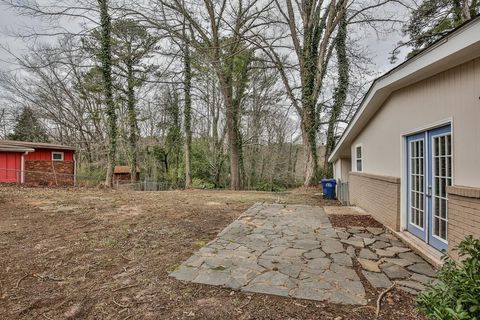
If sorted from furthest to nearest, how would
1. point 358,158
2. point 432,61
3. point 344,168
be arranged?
point 344,168 < point 358,158 < point 432,61

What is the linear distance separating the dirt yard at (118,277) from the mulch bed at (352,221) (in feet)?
8.18

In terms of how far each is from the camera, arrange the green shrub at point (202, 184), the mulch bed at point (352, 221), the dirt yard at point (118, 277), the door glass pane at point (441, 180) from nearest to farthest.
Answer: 1. the dirt yard at point (118, 277)
2. the door glass pane at point (441, 180)
3. the mulch bed at point (352, 221)
4. the green shrub at point (202, 184)

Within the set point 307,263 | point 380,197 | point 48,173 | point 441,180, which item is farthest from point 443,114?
point 48,173

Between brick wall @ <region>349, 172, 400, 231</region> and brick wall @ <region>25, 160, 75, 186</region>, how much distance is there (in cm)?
1498

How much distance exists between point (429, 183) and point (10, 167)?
18.4 meters

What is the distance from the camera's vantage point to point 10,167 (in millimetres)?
14570

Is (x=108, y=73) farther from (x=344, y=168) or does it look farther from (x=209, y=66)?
(x=344, y=168)

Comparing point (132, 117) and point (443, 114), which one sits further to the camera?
point (132, 117)

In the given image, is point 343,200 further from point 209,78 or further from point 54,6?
point 54,6

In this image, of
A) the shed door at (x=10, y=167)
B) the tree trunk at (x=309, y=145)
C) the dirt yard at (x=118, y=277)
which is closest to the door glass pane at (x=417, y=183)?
the dirt yard at (x=118, y=277)

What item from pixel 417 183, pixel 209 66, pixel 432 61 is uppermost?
pixel 209 66

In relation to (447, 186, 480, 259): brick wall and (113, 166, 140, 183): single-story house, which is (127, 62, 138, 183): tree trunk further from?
(447, 186, 480, 259): brick wall

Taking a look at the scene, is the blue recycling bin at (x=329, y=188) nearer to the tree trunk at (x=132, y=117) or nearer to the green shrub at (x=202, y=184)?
the green shrub at (x=202, y=184)

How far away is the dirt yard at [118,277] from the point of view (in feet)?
8.40
